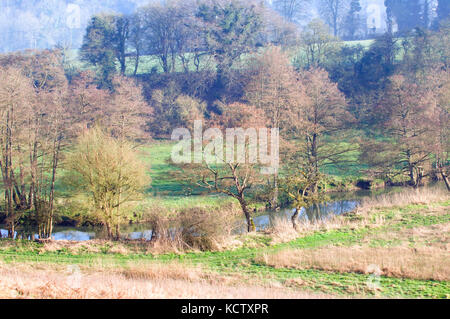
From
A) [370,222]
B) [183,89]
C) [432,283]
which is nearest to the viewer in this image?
[432,283]

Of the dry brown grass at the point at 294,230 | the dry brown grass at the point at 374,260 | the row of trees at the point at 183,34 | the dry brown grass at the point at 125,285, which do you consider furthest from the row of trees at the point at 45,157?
the row of trees at the point at 183,34

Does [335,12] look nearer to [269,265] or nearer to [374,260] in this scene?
[374,260]

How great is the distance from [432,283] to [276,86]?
71.3 ft

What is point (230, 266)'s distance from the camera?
14.9 meters

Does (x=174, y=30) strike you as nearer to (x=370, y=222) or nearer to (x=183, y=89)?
(x=183, y=89)

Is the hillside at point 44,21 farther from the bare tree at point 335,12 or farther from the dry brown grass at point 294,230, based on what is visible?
the dry brown grass at point 294,230

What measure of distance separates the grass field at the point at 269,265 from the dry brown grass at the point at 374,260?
0.03m

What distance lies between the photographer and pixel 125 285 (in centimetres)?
1077

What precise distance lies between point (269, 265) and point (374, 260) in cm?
378

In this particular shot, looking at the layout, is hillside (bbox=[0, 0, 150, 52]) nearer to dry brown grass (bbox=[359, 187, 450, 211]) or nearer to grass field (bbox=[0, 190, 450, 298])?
dry brown grass (bbox=[359, 187, 450, 211])

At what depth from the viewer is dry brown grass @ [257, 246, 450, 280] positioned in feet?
42.5

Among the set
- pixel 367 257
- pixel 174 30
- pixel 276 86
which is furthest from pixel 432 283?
pixel 174 30

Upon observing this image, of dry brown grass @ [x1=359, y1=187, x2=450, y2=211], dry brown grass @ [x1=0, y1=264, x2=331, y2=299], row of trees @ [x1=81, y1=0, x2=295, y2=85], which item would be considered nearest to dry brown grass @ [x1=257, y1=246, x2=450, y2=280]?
dry brown grass @ [x1=0, y1=264, x2=331, y2=299]

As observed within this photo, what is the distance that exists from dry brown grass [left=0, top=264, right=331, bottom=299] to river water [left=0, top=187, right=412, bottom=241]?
7.25m
